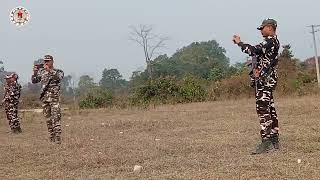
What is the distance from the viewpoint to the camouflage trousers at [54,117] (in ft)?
32.6

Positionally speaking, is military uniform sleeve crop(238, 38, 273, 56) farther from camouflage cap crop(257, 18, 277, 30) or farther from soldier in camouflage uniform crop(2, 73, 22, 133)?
soldier in camouflage uniform crop(2, 73, 22, 133)

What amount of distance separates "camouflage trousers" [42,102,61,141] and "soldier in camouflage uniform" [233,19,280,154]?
4530 mm

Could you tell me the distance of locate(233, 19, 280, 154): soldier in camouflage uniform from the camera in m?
6.88

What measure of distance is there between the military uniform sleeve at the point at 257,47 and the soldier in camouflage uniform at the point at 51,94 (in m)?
4.54

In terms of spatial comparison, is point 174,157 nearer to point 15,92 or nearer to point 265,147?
point 265,147

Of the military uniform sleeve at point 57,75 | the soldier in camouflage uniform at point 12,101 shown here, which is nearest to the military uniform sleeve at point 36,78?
the military uniform sleeve at point 57,75

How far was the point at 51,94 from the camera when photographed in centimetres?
992

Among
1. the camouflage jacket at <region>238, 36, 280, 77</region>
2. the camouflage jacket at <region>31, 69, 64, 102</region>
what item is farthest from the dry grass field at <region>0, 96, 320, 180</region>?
the camouflage jacket at <region>238, 36, 280, 77</region>

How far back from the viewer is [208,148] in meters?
7.82

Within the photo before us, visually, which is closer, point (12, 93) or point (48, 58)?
point (48, 58)

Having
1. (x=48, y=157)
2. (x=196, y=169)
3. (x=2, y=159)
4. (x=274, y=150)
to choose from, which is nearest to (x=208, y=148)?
(x=274, y=150)

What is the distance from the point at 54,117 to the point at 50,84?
67 cm

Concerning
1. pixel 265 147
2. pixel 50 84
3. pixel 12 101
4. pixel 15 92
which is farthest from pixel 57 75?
pixel 265 147

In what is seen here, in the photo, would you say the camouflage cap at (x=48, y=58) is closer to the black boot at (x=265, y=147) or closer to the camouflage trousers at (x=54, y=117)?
the camouflage trousers at (x=54, y=117)
